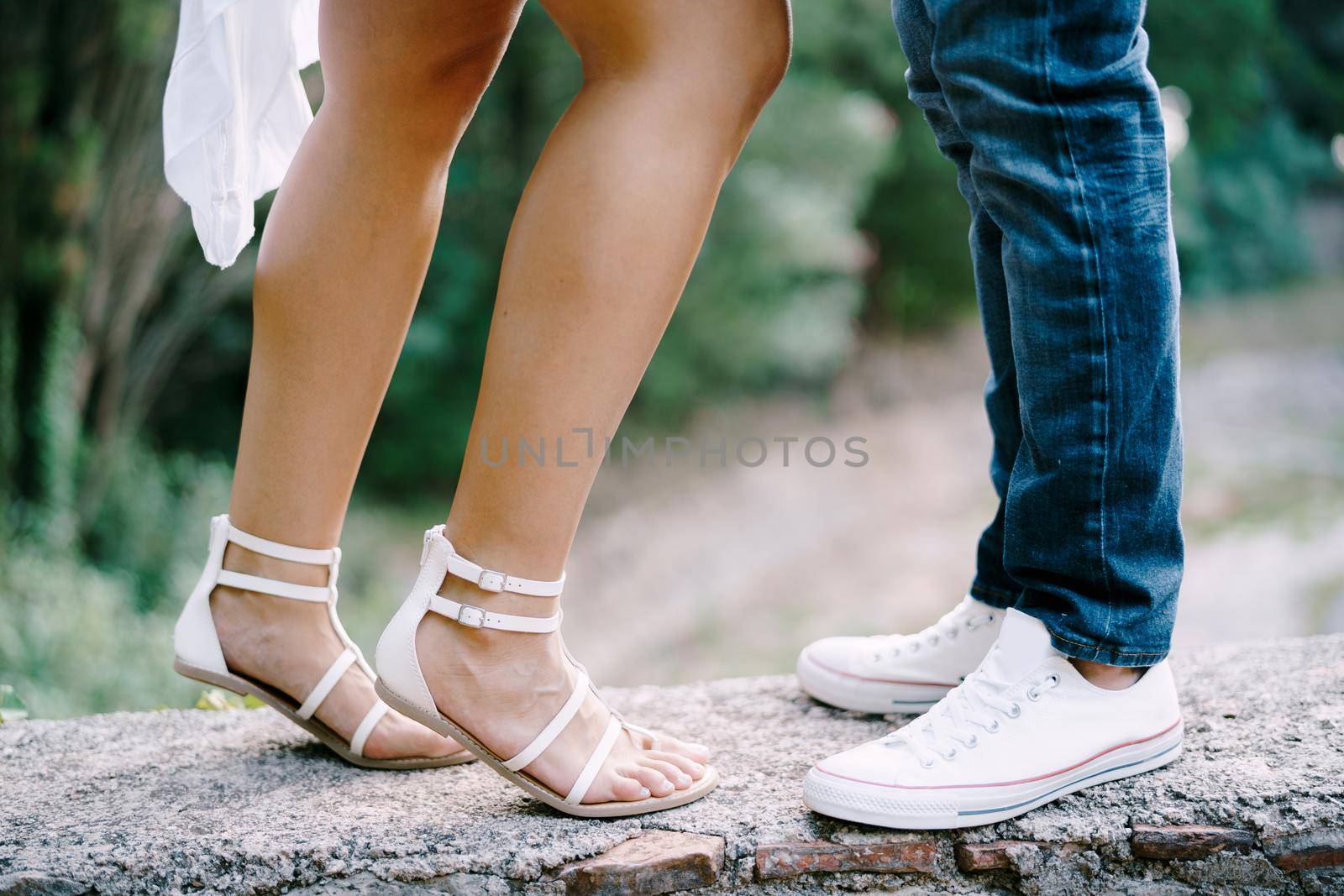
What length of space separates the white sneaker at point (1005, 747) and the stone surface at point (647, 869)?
0.41 ft

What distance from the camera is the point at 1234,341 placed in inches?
394

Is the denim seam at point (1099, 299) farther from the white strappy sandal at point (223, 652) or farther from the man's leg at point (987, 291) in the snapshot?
the white strappy sandal at point (223, 652)

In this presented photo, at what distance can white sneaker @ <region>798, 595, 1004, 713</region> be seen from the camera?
1.34m

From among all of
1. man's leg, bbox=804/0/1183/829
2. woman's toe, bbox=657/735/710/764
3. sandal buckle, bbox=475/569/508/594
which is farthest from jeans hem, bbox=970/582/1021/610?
sandal buckle, bbox=475/569/508/594

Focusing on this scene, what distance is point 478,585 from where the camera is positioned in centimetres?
102

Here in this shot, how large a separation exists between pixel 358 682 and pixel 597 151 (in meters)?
0.68

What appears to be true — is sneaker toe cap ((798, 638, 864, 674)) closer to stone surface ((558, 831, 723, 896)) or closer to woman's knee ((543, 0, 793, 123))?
stone surface ((558, 831, 723, 896))

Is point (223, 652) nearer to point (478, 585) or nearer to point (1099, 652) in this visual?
point (478, 585)

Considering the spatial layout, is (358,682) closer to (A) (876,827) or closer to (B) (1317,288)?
(A) (876,827)

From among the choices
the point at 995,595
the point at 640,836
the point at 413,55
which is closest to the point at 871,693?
the point at 995,595

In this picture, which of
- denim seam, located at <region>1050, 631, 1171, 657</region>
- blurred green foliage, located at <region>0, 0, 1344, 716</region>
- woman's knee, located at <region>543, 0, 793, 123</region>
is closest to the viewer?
woman's knee, located at <region>543, 0, 793, 123</region>

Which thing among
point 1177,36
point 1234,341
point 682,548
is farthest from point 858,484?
point 1177,36

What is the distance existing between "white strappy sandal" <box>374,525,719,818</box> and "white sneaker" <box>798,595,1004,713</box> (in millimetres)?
432

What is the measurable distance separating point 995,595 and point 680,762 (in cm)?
49
